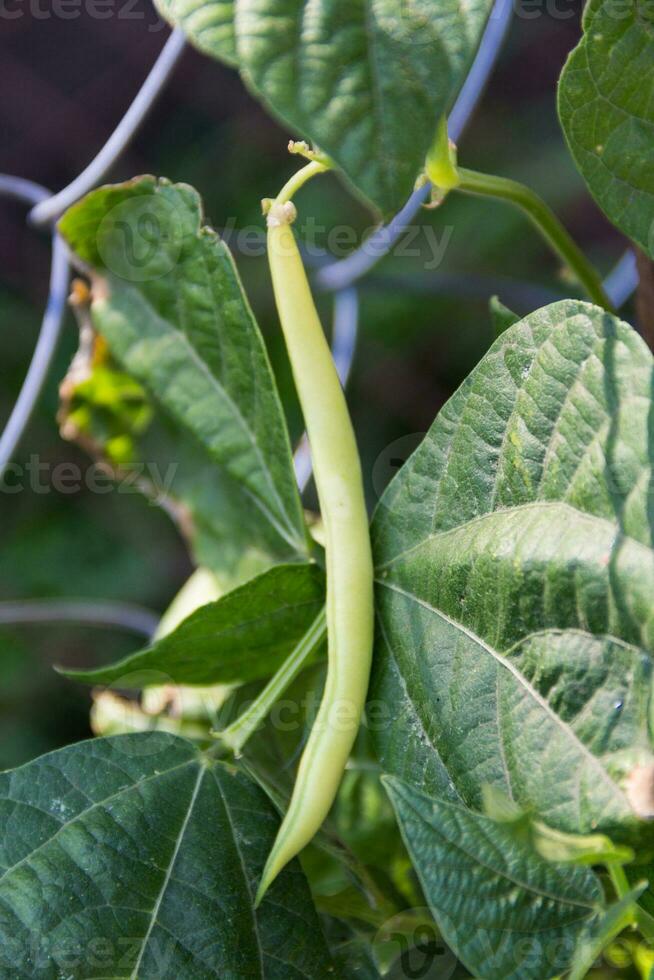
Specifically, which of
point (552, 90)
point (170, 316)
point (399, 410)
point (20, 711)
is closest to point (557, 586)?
point (170, 316)

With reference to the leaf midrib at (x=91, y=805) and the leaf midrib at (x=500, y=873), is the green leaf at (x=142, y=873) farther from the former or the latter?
the leaf midrib at (x=500, y=873)

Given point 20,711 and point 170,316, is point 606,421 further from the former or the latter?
point 20,711
